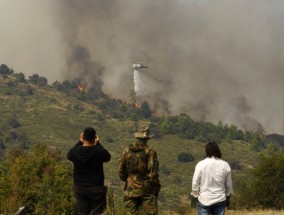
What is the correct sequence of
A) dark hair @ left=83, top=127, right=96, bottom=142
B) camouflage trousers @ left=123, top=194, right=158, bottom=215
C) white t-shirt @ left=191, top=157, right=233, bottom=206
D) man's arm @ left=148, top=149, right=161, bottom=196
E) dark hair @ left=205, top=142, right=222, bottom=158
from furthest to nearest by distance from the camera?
1. camouflage trousers @ left=123, top=194, right=158, bottom=215
2. man's arm @ left=148, top=149, right=161, bottom=196
3. dark hair @ left=83, top=127, right=96, bottom=142
4. dark hair @ left=205, top=142, right=222, bottom=158
5. white t-shirt @ left=191, top=157, right=233, bottom=206

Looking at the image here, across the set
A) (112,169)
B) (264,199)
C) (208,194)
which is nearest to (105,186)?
(208,194)

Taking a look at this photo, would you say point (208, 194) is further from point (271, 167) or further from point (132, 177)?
point (271, 167)

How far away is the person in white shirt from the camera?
9547 mm

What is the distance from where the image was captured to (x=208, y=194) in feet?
31.3

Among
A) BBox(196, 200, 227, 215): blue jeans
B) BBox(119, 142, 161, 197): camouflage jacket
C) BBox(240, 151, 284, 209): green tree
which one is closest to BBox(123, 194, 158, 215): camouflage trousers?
BBox(119, 142, 161, 197): camouflage jacket

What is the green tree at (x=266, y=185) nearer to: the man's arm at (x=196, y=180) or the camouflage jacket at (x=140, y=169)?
the camouflage jacket at (x=140, y=169)

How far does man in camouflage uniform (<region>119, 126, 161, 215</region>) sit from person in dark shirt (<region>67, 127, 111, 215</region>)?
20.5 inches

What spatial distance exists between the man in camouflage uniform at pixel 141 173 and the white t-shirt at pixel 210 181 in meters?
1.02

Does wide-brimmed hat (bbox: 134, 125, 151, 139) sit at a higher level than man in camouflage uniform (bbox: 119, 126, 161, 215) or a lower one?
higher

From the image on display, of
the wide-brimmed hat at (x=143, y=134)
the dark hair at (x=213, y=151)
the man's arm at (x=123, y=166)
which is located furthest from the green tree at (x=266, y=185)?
the dark hair at (x=213, y=151)

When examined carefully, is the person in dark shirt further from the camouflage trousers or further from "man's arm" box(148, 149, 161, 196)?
"man's arm" box(148, 149, 161, 196)

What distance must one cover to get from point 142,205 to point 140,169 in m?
0.75

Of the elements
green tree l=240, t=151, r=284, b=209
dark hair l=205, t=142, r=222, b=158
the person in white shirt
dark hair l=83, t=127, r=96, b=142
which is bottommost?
green tree l=240, t=151, r=284, b=209

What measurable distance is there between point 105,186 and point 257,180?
161 feet
